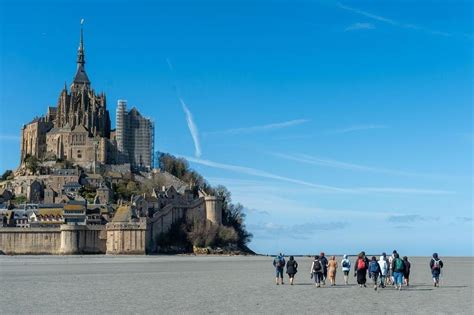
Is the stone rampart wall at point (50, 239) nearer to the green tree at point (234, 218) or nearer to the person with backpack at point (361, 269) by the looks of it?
the green tree at point (234, 218)

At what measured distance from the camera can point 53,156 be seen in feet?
450

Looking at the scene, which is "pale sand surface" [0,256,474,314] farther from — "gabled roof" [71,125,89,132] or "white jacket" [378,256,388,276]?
"gabled roof" [71,125,89,132]

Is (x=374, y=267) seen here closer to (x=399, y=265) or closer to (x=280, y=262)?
(x=399, y=265)

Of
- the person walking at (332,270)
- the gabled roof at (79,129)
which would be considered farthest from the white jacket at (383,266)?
the gabled roof at (79,129)

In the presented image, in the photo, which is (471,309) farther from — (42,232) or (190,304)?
(42,232)

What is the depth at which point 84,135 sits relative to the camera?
137125 mm

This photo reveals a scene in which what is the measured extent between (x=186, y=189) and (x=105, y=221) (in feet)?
64.4

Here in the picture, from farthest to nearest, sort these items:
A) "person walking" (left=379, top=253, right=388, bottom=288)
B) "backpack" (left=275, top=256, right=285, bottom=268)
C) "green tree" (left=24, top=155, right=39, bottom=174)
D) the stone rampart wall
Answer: "green tree" (left=24, top=155, right=39, bottom=174) < the stone rampart wall < "backpack" (left=275, top=256, right=285, bottom=268) < "person walking" (left=379, top=253, right=388, bottom=288)

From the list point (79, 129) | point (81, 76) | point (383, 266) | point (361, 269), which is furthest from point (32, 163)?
point (361, 269)

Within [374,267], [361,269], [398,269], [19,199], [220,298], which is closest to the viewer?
[220,298]

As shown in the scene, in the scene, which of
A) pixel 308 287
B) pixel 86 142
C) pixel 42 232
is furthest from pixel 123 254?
pixel 308 287

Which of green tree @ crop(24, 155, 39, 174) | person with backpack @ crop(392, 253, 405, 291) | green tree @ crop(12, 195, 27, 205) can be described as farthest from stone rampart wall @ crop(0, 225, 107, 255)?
person with backpack @ crop(392, 253, 405, 291)

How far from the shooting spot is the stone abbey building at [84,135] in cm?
13612

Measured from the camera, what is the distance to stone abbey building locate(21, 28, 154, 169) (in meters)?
136
